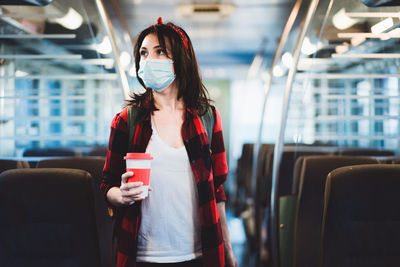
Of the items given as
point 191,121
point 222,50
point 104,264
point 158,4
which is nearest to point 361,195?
point 191,121

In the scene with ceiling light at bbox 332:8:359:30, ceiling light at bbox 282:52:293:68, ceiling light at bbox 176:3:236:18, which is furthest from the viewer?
ceiling light at bbox 176:3:236:18

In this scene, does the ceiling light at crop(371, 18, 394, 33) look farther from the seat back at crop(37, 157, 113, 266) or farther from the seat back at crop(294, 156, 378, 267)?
the seat back at crop(37, 157, 113, 266)

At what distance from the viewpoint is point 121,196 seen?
1.16 meters

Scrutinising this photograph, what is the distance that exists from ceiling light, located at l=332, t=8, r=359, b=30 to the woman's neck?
6.28 ft

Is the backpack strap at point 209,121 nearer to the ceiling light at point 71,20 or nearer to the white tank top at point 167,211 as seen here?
the white tank top at point 167,211

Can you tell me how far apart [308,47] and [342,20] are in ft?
1.07

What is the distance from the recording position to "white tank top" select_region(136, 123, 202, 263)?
1.21 meters

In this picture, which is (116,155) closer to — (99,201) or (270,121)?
(99,201)

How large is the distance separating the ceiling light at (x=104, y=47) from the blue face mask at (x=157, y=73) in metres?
1.87

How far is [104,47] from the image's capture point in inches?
124

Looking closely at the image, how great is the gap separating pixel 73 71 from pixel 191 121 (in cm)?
406

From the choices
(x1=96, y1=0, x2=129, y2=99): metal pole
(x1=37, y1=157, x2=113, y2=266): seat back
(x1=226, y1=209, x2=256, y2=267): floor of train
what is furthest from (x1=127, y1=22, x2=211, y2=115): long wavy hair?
(x1=226, y1=209, x2=256, y2=267): floor of train

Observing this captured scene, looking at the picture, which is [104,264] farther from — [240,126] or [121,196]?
[240,126]

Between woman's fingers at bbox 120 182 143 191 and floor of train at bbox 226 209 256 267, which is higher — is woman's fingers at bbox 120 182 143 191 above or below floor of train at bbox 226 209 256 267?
above
